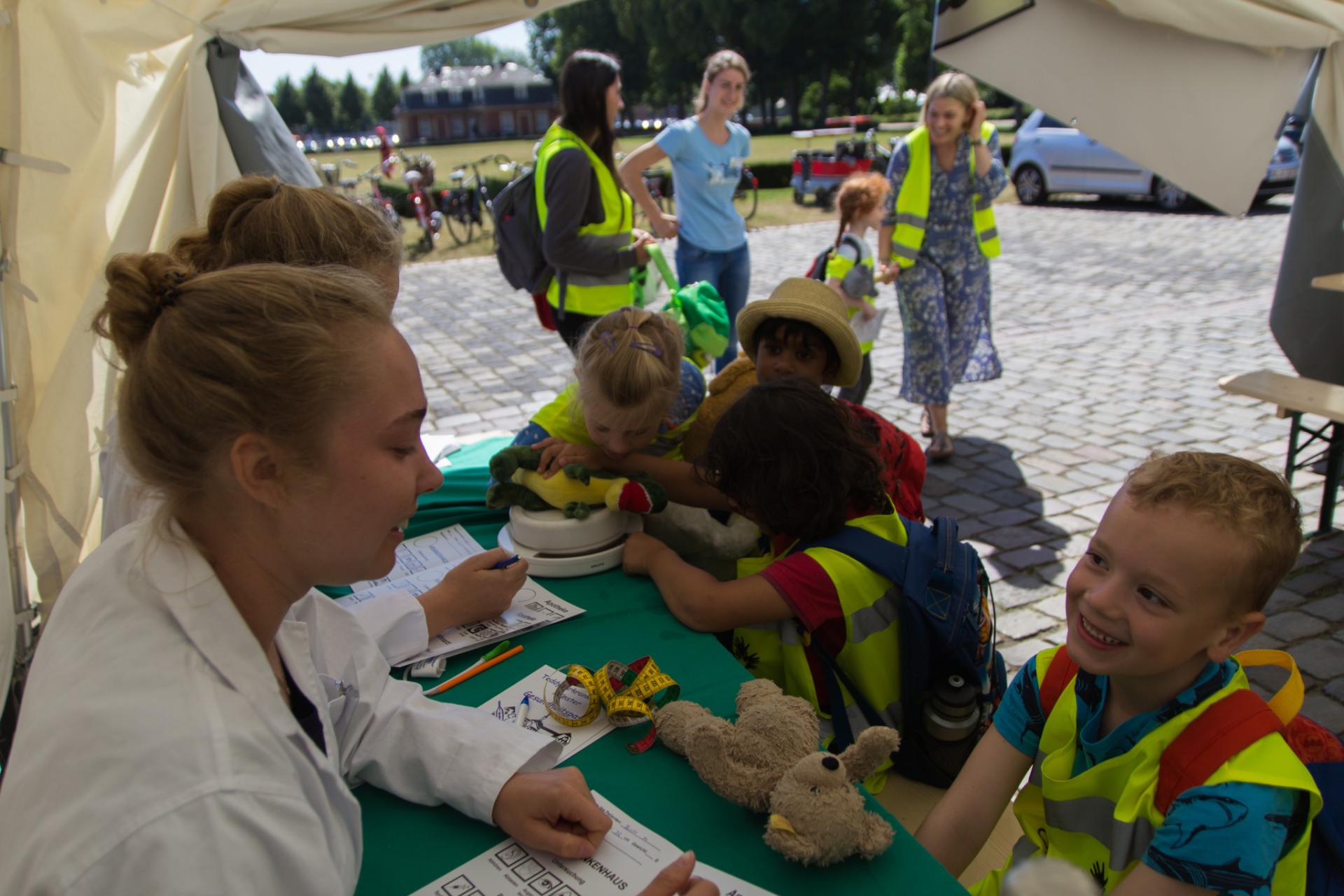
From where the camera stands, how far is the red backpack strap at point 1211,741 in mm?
1197

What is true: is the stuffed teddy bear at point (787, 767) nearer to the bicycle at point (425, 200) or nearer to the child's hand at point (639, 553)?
the child's hand at point (639, 553)

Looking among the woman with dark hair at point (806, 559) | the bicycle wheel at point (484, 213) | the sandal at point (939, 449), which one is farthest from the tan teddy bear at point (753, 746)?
the bicycle wheel at point (484, 213)

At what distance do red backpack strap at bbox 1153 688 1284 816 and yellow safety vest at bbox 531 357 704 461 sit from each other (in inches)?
59.6

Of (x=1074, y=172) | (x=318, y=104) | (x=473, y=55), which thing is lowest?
(x=1074, y=172)

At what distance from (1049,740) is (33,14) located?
3.01 meters

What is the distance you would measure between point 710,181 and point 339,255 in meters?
3.62

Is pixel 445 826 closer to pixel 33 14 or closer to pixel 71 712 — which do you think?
pixel 71 712

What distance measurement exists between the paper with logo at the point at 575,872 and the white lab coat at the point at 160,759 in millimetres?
181

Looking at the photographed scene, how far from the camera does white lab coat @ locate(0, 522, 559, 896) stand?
0.85 m

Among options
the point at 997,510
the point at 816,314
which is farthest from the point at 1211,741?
the point at 997,510

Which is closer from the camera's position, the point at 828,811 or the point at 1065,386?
the point at 828,811

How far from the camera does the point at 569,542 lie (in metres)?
2.09

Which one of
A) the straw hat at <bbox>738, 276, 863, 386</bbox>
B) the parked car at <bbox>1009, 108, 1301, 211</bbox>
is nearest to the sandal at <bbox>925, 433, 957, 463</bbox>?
the straw hat at <bbox>738, 276, 863, 386</bbox>

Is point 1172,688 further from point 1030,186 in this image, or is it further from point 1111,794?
point 1030,186
